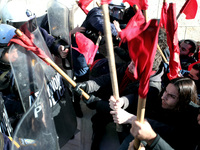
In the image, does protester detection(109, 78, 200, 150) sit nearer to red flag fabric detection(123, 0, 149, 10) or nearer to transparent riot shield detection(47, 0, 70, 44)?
red flag fabric detection(123, 0, 149, 10)

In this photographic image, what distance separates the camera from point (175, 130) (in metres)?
1.53

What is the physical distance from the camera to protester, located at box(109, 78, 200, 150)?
1.48 metres

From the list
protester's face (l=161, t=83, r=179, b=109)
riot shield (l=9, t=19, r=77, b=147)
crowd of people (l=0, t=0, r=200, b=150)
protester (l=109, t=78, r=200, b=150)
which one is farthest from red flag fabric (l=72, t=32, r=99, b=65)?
protester's face (l=161, t=83, r=179, b=109)

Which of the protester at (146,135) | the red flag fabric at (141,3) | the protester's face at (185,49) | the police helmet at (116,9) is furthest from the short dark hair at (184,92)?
the police helmet at (116,9)

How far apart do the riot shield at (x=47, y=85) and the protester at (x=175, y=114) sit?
66 centimetres

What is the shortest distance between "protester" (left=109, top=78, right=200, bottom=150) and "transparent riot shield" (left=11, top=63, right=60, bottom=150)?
0.50 m

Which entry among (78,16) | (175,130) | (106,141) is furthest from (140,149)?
A: (78,16)

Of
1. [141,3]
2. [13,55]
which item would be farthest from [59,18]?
[13,55]

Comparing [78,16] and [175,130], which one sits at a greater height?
[78,16]

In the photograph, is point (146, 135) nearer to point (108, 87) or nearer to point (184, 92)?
point (184, 92)

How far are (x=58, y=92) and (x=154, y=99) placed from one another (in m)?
0.98

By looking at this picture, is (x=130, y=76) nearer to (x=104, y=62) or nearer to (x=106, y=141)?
(x=104, y=62)

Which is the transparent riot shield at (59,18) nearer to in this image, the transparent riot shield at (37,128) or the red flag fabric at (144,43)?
the transparent riot shield at (37,128)

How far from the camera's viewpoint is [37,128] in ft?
3.57
